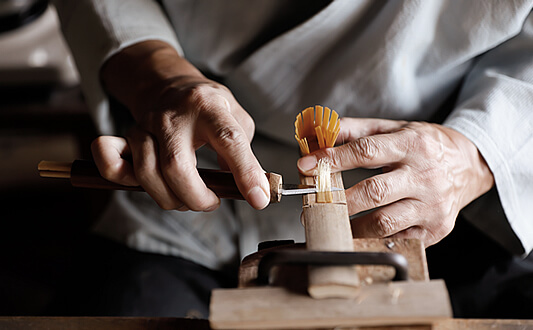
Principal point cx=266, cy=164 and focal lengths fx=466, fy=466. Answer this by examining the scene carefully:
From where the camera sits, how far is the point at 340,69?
2.38ft

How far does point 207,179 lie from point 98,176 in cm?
13

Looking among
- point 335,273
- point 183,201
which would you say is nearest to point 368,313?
point 335,273

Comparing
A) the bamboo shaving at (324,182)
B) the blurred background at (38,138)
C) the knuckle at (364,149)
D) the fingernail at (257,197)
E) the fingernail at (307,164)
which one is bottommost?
the blurred background at (38,138)

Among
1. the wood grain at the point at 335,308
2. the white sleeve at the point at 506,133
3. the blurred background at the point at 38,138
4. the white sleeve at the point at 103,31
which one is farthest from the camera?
the blurred background at the point at 38,138

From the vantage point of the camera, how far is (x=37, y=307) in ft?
3.41

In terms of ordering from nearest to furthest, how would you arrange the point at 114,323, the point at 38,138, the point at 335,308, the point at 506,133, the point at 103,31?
the point at 335,308 → the point at 114,323 → the point at 506,133 → the point at 103,31 → the point at 38,138

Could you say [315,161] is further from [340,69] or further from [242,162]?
[340,69]

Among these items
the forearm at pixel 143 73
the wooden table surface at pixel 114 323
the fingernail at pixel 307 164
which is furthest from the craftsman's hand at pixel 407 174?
the forearm at pixel 143 73

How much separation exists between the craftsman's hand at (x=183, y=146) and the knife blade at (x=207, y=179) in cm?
1

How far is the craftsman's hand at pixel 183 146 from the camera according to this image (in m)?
0.52

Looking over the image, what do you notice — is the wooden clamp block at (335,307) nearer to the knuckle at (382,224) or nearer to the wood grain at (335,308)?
the wood grain at (335,308)

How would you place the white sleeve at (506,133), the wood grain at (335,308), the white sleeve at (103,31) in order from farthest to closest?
the white sleeve at (103,31) < the white sleeve at (506,133) < the wood grain at (335,308)

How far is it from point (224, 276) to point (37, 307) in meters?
0.52

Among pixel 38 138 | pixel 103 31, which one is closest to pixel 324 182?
pixel 103 31
